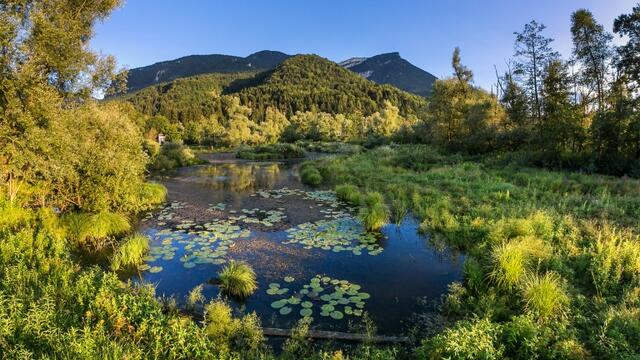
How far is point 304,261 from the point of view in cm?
1060

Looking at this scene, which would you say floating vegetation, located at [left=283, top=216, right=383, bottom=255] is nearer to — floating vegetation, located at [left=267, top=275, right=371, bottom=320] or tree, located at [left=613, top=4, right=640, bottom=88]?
floating vegetation, located at [left=267, top=275, right=371, bottom=320]

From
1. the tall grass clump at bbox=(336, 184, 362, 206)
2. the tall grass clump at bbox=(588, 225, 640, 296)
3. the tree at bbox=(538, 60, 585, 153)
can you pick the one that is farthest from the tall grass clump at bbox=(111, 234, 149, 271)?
the tree at bbox=(538, 60, 585, 153)

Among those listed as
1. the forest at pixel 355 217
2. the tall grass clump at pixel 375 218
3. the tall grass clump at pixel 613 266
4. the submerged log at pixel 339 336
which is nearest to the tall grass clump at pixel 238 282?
the forest at pixel 355 217

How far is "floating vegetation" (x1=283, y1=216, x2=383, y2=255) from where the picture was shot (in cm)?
1176

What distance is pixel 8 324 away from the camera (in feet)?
18.8

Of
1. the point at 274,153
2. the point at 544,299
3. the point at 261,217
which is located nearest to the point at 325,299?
the point at 544,299

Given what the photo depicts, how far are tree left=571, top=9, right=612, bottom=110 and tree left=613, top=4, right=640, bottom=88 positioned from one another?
5.61 feet

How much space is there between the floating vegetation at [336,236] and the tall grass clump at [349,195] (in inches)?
127

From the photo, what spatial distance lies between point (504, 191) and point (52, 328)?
59.2 feet

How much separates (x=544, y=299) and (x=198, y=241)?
33.8 feet

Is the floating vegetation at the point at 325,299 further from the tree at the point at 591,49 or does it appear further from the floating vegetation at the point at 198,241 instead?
the tree at the point at 591,49

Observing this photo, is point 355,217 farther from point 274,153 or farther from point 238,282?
point 274,153

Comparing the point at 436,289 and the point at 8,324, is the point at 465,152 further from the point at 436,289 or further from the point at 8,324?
the point at 8,324

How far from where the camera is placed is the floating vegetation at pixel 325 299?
7753 mm
